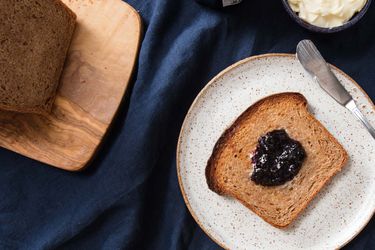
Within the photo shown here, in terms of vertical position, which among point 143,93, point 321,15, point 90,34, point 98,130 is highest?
point 321,15

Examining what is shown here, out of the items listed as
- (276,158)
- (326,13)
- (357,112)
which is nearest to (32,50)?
(276,158)

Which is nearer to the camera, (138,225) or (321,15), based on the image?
(321,15)

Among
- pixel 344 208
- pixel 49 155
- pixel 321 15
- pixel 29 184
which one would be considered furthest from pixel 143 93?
pixel 344 208

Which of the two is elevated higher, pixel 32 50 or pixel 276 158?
pixel 32 50

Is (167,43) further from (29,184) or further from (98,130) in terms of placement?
(29,184)

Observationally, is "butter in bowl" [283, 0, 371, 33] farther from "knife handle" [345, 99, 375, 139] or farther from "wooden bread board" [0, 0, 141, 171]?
"wooden bread board" [0, 0, 141, 171]

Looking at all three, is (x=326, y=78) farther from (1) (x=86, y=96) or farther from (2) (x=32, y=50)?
(2) (x=32, y=50)
